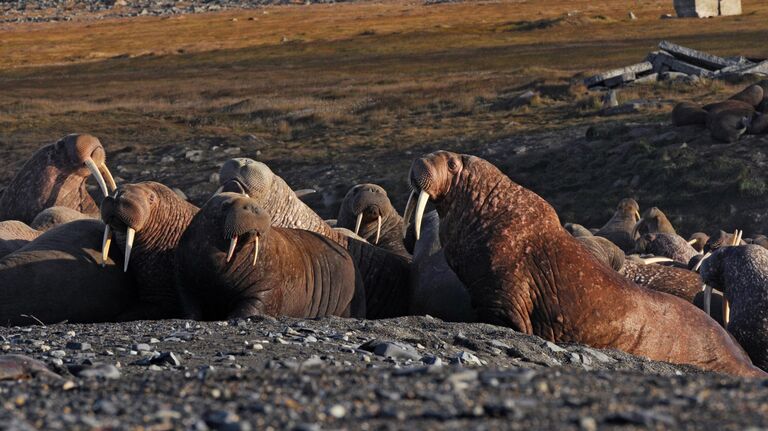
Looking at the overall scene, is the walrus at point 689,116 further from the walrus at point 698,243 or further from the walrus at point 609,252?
the walrus at point 609,252

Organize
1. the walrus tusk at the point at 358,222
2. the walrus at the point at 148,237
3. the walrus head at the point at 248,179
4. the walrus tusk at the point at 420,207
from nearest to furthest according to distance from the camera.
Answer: the walrus tusk at the point at 420,207
the walrus at the point at 148,237
the walrus head at the point at 248,179
the walrus tusk at the point at 358,222

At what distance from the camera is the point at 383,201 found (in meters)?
12.3

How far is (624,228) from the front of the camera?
15859 millimetres

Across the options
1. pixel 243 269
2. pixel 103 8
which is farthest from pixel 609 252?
pixel 103 8

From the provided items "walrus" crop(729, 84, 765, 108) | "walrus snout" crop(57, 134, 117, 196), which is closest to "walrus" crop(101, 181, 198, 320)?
"walrus snout" crop(57, 134, 117, 196)

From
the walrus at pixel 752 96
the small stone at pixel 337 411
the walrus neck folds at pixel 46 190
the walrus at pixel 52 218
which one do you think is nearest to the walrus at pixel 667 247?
the walrus neck folds at pixel 46 190

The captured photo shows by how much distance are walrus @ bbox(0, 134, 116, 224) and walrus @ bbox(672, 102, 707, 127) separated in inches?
434

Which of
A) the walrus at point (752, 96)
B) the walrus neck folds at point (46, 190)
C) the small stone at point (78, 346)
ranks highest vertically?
the small stone at point (78, 346)

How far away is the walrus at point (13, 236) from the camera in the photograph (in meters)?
9.87

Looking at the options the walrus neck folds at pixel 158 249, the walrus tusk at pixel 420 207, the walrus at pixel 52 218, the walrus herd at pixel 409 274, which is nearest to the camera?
the walrus tusk at pixel 420 207

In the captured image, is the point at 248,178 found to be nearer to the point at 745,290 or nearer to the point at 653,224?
the point at 745,290

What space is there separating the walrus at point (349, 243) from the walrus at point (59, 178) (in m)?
2.02

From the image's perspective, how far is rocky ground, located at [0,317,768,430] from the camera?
4.27 m

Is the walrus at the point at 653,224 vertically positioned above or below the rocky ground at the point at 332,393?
below
